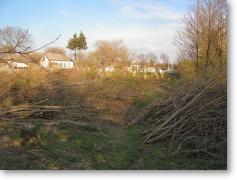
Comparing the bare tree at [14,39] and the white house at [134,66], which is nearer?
the bare tree at [14,39]

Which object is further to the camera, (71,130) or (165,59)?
(165,59)

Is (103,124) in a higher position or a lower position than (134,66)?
lower

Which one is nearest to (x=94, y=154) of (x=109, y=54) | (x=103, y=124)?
(x=103, y=124)

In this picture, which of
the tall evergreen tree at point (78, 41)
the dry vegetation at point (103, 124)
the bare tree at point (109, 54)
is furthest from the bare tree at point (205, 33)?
the bare tree at point (109, 54)

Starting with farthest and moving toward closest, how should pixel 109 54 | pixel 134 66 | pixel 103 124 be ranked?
pixel 109 54 < pixel 134 66 < pixel 103 124

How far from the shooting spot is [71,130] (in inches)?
228

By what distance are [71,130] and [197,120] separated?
2.05 meters

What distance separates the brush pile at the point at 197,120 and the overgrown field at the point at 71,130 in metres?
0.18

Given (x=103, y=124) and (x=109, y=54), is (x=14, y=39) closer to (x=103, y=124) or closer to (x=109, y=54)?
(x=103, y=124)

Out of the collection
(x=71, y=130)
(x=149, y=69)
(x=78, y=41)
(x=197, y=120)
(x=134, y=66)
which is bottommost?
(x=71, y=130)

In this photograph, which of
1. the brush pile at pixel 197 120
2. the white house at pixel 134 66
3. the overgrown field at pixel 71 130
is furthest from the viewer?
the white house at pixel 134 66

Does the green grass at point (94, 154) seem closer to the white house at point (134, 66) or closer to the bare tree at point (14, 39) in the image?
the bare tree at point (14, 39)

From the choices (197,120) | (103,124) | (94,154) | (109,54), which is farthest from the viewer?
(109,54)

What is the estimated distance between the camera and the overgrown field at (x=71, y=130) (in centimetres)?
436
